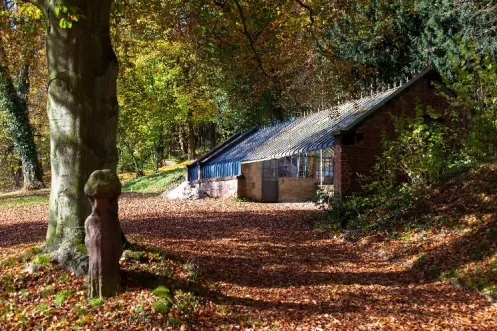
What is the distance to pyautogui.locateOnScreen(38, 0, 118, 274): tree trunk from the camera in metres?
5.94

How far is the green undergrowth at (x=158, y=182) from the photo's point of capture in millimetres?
28639

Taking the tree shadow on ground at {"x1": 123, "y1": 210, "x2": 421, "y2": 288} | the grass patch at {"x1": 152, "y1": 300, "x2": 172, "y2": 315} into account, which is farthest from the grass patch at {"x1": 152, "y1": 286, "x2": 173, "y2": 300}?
the tree shadow on ground at {"x1": 123, "y1": 210, "x2": 421, "y2": 288}

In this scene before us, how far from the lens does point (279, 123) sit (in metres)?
24.5

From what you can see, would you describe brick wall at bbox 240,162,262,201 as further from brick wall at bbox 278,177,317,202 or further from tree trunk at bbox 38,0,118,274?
tree trunk at bbox 38,0,118,274

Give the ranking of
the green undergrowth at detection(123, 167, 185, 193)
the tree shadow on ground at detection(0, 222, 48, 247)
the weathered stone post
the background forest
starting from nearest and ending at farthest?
the weathered stone post
the tree shadow on ground at detection(0, 222, 48, 247)
the background forest
the green undergrowth at detection(123, 167, 185, 193)

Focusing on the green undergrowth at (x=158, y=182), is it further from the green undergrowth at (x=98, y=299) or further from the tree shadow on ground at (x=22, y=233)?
the green undergrowth at (x=98, y=299)

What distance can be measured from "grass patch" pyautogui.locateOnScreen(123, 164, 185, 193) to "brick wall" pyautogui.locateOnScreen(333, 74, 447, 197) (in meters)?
15.4

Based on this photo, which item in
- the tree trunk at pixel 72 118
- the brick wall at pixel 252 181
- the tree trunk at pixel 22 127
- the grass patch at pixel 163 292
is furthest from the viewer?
the tree trunk at pixel 22 127

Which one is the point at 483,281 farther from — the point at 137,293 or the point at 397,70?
the point at 397,70

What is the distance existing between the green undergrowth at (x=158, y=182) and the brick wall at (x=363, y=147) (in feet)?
50.1

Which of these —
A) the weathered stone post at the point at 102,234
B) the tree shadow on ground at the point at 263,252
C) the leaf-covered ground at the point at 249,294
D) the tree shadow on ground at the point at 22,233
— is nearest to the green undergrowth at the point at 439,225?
the leaf-covered ground at the point at 249,294

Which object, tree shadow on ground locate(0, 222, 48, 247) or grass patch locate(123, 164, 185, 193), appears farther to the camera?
grass patch locate(123, 164, 185, 193)

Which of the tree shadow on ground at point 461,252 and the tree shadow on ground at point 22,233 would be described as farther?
the tree shadow on ground at point 22,233

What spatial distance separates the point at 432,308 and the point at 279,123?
63.4ft
